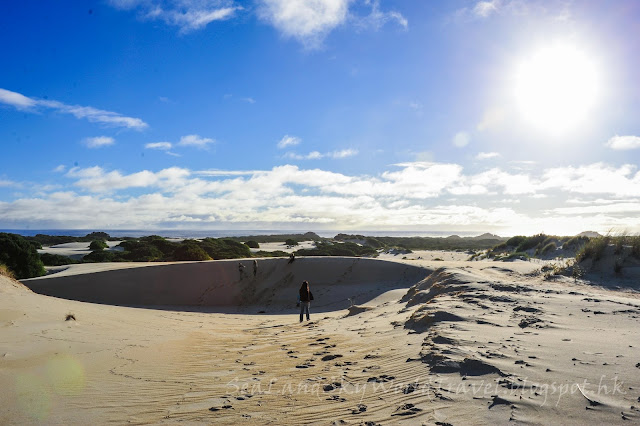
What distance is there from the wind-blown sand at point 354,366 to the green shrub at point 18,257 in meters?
9.33

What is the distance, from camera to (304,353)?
611 cm

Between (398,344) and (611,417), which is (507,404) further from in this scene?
(398,344)

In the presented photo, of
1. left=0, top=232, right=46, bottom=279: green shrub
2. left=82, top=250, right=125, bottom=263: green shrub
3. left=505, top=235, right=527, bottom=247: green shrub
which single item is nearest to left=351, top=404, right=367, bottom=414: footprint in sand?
left=0, top=232, right=46, bottom=279: green shrub

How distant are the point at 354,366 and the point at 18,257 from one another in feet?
62.9

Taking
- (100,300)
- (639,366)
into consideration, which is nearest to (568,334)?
(639,366)

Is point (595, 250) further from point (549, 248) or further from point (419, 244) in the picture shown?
point (419, 244)

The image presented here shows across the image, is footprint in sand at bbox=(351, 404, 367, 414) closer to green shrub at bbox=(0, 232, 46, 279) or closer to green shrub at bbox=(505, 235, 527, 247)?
green shrub at bbox=(0, 232, 46, 279)

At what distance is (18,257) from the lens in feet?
57.4

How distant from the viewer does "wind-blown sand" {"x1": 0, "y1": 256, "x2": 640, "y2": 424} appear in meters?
3.36

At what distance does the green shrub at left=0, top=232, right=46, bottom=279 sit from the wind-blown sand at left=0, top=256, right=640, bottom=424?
9.33 m

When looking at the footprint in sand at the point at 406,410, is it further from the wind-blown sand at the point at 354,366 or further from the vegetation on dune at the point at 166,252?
the vegetation on dune at the point at 166,252

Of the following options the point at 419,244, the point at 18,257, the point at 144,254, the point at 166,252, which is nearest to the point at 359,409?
the point at 18,257

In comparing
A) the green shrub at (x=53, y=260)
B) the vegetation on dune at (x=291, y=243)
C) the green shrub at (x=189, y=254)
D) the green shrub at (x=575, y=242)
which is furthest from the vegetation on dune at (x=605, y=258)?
the vegetation on dune at (x=291, y=243)

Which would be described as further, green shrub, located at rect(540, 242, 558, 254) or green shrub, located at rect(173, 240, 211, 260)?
green shrub, located at rect(173, 240, 211, 260)
